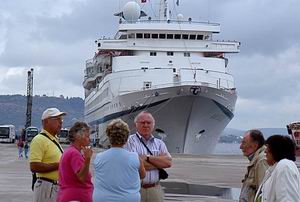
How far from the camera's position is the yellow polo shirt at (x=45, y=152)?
280 inches

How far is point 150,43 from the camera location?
45.1m

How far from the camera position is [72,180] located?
6633 mm

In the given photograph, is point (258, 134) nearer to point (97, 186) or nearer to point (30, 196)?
point (97, 186)

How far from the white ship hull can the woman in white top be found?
107 feet


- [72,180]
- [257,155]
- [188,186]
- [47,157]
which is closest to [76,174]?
[72,180]

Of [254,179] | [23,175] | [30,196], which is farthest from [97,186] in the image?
[23,175]

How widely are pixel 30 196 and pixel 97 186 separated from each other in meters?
8.47

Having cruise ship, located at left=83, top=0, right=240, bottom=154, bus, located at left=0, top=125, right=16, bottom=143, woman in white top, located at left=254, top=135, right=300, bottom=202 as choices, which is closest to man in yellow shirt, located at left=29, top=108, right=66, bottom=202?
woman in white top, located at left=254, top=135, right=300, bottom=202

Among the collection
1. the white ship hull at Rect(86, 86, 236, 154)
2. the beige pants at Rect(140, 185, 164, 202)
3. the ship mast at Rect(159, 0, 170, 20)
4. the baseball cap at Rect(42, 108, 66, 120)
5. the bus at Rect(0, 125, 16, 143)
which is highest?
the ship mast at Rect(159, 0, 170, 20)

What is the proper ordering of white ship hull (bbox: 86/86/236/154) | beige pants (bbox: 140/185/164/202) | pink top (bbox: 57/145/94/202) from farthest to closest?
white ship hull (bbox: 86/86/236/154), beige pants (bbox: 140/185/164/202), pink top (bbox: 57/145/94/202)

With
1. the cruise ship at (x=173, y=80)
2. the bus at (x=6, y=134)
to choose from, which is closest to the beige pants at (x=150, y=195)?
the cruise ship at (x=173, y=80)

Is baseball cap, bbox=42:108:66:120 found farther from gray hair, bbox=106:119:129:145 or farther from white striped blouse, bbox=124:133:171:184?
gray hair, bbox=106:119:129:145

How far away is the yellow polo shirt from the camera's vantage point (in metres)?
7.10

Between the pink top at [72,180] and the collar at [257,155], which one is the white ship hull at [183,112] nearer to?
the collar at [257,155]
